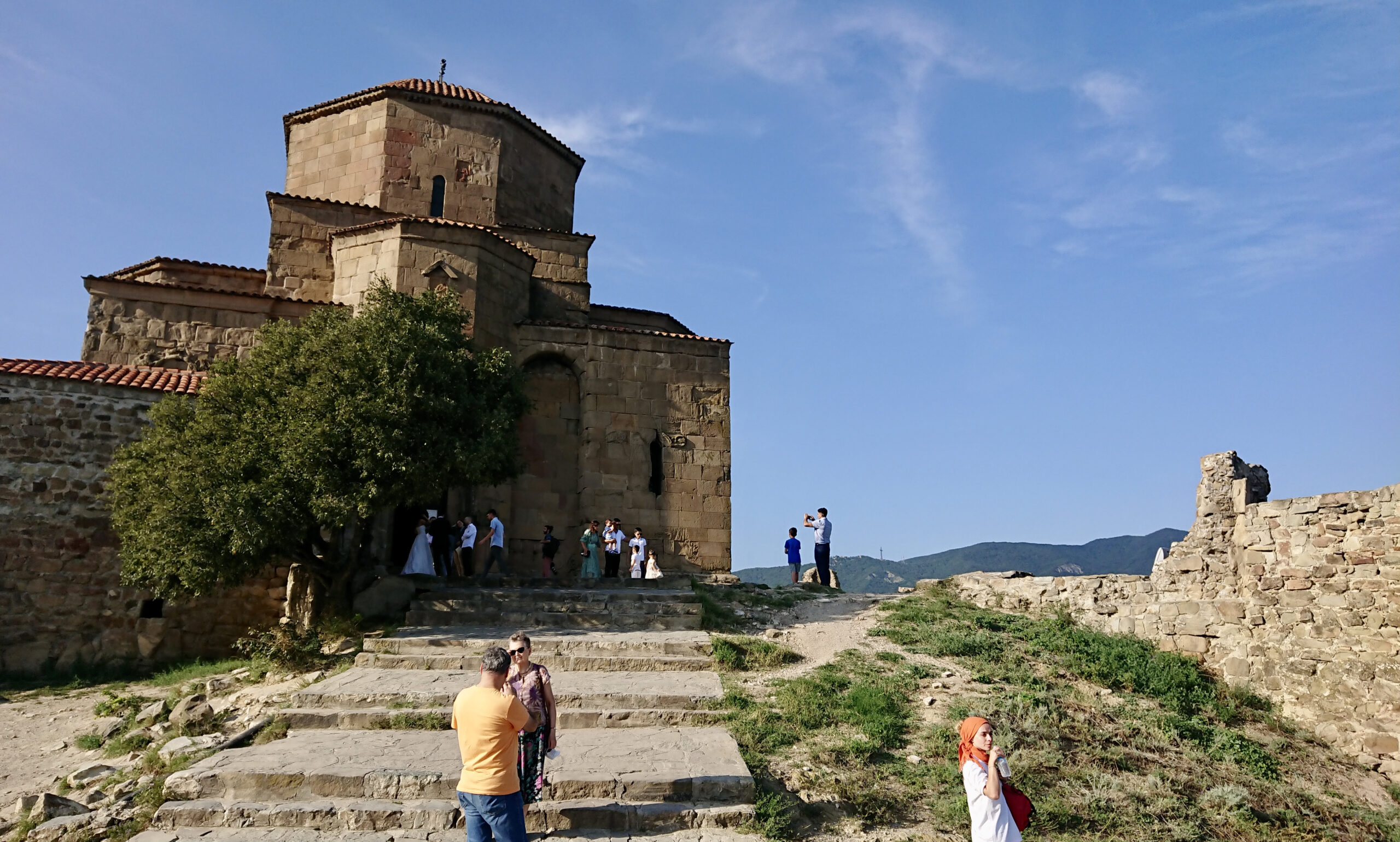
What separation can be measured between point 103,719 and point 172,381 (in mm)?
5610

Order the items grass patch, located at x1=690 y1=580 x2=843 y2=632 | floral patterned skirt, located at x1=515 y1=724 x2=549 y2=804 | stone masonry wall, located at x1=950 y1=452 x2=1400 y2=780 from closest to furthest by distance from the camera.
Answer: floral patterned skirt, located at x1=515 y1=724 x2=549 y2=804, stone masonry wall, located at x1=950 y1=452 x2=1400 y2=780, grass patch, located at x1=690 y1=580 x2=843 y2=632

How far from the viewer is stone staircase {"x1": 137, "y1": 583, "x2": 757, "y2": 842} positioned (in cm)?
650

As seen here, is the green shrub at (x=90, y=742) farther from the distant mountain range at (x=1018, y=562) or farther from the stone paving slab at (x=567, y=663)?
the distant mountain range at (x=1018, y=562)

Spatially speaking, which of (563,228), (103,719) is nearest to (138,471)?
(103,719)

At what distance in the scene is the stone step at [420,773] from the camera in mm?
6805

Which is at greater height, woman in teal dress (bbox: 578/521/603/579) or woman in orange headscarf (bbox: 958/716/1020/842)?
woman in teal dress (bbox: 578/521/603/579)

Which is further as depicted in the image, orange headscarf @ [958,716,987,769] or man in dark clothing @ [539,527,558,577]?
man in dark clothing @ [539,527,558,577]

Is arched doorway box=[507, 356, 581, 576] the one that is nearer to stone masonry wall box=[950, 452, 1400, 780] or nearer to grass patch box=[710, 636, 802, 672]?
grass patch box=[710, 636, 802, 672]

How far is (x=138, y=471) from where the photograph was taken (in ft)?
40.6

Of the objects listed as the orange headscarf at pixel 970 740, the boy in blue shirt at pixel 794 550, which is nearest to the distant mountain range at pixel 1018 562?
the boy in blue shirt at pixel 794 550

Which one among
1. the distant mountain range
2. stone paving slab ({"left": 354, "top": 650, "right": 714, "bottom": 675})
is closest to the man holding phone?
stone paving slab ({"left": 354, "top": 650, "right": 714, "bottom": 675})

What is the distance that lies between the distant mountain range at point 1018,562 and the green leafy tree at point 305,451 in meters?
76.8

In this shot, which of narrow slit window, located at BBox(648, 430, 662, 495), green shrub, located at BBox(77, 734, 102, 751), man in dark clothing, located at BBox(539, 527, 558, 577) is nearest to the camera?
green shrub, located at BBox(77, 734, 102, 751)

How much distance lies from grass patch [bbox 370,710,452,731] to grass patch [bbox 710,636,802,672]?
11.1 ft
